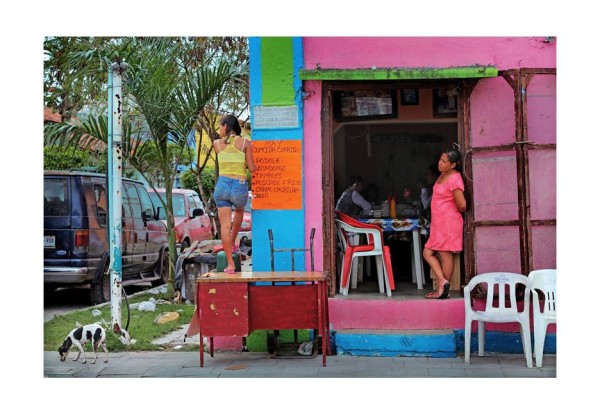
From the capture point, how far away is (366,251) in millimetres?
8227

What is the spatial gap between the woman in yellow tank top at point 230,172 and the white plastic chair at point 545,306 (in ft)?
8.85

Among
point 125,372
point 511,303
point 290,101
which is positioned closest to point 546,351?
point 511,303

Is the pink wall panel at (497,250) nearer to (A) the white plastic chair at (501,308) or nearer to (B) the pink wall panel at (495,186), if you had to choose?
(B) the pink wall panel at (495,186)

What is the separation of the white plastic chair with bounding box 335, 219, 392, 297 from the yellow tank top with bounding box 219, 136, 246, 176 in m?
1.56

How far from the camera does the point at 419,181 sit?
13.0 m

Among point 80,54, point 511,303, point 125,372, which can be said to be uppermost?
point 80,54

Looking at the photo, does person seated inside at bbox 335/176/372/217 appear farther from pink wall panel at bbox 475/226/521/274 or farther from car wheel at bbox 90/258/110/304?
car wheel at bbox 90/258/110/304

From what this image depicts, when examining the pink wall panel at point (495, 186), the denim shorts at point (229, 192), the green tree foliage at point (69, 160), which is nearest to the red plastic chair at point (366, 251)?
the pink wall panel at point (495, 186)

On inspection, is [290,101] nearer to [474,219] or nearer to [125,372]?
[474,219]

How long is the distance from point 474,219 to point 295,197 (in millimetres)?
1756

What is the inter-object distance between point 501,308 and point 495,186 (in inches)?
51.1

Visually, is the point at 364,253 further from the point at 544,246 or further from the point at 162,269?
the point at 162,269

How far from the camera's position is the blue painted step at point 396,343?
722cm

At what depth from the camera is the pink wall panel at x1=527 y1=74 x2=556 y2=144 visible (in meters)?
7.50
